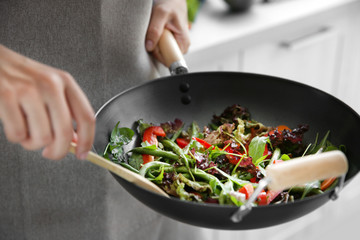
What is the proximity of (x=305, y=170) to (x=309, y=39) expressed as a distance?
1.13 meters

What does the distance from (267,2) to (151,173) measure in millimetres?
1119

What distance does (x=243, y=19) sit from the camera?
4.99ft

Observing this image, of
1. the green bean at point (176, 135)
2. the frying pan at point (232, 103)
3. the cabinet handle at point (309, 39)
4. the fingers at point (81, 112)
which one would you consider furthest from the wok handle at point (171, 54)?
the cabinet handle at point (309, 39)

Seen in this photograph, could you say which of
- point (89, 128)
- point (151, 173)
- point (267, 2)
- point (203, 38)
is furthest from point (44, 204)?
point (267, 2)

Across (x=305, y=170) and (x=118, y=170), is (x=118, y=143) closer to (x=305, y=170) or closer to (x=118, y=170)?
(x=118, y=170)

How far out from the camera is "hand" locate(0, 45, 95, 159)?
0.46 metres

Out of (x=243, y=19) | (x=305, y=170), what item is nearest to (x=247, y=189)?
(x=305, y=170)

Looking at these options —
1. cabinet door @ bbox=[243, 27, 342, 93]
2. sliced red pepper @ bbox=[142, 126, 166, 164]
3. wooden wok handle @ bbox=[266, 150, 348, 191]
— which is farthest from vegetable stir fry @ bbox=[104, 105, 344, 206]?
cabinet door @ bbox=[243, 27, 342, 93]

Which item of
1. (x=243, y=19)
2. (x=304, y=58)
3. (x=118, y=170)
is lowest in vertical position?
(x=304, y=58)

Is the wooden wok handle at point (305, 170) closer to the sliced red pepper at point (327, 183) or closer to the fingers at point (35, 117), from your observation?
the sliced red pepper at point (327, 183)

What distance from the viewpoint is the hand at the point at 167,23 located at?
35.2 inches

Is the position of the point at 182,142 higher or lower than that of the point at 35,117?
lower

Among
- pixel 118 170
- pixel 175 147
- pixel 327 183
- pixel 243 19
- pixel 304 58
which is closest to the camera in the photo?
pixel 118 170

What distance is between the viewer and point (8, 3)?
75 cm
